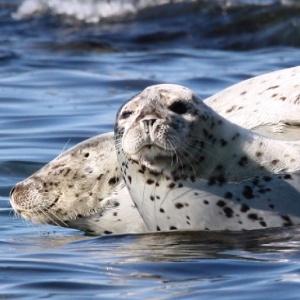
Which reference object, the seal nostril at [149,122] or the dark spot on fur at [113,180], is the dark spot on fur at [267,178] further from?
the dark spot on fur at [113,180]

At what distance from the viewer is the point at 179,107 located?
21.2 feet

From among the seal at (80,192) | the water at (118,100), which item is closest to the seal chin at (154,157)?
the water at (118,100)

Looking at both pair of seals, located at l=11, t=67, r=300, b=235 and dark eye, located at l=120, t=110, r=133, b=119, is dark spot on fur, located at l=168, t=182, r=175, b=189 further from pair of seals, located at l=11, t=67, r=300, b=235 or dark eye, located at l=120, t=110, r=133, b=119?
dark eye, located at l=120, t=110, r=133, b=119

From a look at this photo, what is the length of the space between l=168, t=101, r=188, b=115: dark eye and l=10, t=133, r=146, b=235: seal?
1.03m

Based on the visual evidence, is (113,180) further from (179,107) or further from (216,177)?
(179,107)

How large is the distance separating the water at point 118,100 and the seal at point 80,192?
12 centimetres

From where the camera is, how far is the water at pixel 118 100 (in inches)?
219

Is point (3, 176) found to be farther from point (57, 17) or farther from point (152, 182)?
point (57, 17)

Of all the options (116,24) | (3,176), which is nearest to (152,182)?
(3,176)

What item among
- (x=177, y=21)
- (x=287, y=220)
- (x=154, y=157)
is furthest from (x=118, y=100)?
(x=177, y=21)

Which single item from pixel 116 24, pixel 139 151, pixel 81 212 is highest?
pixel 139 151

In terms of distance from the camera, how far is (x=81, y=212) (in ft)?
24.7

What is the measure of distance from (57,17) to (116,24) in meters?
1.33

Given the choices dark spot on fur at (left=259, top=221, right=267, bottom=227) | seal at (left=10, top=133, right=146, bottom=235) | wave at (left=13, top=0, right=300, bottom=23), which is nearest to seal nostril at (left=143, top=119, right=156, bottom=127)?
dark spot on fur at (left=259, top=221, right=267, bottom=227)
